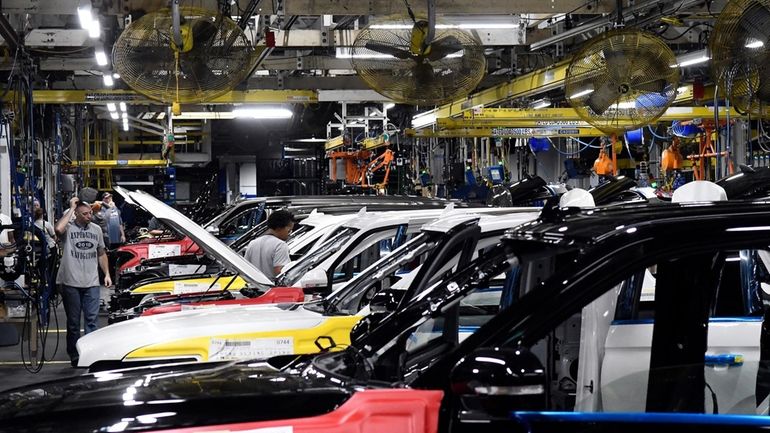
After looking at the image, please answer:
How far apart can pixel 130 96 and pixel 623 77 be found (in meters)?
9.50

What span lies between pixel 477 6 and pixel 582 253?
22.9ft

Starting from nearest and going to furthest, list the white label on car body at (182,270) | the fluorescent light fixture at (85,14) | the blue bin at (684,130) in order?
the fluorescent light fixture at (85,14) → the white label on car body at (182,270) → the blue bin at (684,130)

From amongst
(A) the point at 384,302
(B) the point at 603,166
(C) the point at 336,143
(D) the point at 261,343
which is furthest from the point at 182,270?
(C) the point at 336,143

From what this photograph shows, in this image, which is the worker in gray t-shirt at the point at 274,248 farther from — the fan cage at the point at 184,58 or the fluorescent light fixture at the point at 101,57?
the fluorescent light fixture at the point at 101,57

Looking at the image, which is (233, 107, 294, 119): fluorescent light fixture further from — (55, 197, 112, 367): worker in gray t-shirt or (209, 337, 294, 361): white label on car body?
(209, 337, 294, 361): white label on car body

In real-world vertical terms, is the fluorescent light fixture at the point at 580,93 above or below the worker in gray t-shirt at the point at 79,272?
above

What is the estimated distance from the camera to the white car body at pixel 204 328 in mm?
6184

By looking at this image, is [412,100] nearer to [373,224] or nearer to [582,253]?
[373,224]

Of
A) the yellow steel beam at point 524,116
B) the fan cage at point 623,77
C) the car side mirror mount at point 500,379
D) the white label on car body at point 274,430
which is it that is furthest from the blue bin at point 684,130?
the white label on car body at point 274,430

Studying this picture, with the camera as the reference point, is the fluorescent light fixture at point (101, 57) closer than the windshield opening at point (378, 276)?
No

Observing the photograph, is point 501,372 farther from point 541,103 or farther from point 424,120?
point 541,103

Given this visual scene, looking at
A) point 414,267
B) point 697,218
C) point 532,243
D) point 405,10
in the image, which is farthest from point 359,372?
point 405,10

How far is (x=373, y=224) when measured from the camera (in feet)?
27.5

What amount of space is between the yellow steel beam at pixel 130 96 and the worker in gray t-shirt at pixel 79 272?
533 centimetres
